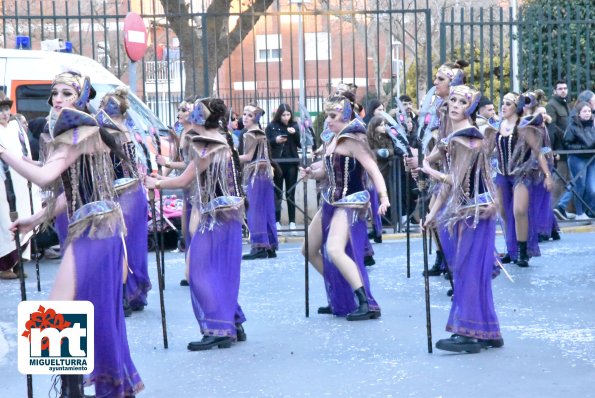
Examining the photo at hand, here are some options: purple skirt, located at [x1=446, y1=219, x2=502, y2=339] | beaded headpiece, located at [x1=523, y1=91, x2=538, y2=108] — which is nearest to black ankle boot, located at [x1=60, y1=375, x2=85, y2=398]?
purple skirt, located at [x1=446, y1=219, x2=502, y2=339]

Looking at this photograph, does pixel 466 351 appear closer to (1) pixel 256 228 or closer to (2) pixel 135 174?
(2) pixel 135 174

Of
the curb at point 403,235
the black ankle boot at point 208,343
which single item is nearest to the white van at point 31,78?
the curb at point 403,235

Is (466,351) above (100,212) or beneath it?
beneath

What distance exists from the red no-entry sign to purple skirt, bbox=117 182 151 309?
187 inches

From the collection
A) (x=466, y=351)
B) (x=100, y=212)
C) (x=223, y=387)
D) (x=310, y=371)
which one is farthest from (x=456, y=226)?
(x=100, y=212)

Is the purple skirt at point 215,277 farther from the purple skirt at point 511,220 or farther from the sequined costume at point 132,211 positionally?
the purple skirt at point 511,220

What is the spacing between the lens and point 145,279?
11.0 m

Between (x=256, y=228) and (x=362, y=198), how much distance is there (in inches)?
183

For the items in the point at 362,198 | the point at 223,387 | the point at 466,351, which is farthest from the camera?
the point at 362,198

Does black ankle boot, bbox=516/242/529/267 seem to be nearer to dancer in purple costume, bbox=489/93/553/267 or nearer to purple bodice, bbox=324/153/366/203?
dancer in purple costume, bbox=489/93/553/267

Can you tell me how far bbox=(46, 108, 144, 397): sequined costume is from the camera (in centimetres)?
675

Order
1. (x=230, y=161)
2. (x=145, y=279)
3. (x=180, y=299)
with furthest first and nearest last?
(x=180, y=299), (x=145, y=279), (x=230, y=161)

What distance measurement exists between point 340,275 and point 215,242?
5.05ft

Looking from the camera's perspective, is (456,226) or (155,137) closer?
(456,226)
